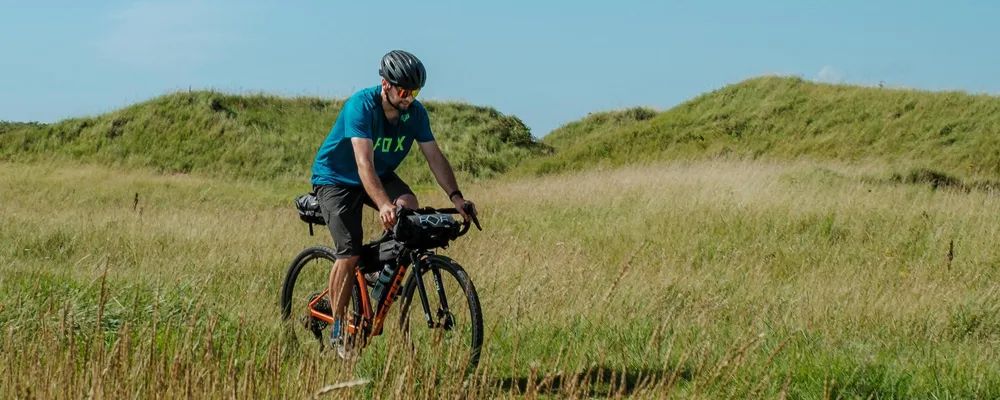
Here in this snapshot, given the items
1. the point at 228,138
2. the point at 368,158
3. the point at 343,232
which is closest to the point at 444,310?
the point at 343,232

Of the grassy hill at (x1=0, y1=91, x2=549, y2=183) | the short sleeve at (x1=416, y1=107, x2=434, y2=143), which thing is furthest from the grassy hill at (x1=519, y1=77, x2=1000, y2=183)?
the short sleeve at (x1=416, y1=107, x2=434, y2=143)

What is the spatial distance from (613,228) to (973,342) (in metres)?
6.02

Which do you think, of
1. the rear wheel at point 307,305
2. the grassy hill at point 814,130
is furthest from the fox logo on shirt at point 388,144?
the grassy hill at point 814,130

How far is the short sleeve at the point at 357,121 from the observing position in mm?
5422

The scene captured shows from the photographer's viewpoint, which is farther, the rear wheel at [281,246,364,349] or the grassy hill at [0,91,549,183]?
the grassy hill at [0,91,549,183]

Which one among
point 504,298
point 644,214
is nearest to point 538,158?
point 644,214

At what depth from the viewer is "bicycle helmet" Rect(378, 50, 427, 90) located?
5.35m

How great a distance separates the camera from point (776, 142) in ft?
93.9

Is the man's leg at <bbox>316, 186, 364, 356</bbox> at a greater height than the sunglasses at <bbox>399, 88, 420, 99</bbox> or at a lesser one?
lesser

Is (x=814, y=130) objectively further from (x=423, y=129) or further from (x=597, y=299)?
(x=423, y=129)

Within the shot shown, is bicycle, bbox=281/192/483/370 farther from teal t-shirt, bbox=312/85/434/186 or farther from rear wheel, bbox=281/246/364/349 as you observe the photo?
teal t-shirt, bbox=312/85/434/186

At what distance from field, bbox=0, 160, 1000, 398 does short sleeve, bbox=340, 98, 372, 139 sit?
1220mm

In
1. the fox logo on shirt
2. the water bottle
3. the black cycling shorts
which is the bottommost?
the water bottle

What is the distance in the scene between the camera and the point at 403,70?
535cm
